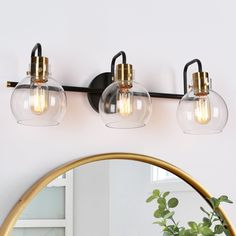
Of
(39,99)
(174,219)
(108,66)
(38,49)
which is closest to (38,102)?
(39,99)

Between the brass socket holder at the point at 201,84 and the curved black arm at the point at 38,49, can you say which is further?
the brass socket holder at the point at 201,84

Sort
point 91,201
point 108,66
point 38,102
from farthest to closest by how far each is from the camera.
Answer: point 108,66, point 91,201, point 38,102

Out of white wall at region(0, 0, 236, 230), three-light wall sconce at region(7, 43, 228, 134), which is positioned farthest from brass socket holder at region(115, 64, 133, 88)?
white wall at region(0, 0, 236, 230)

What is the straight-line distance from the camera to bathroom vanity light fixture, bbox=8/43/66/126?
3.79 feet

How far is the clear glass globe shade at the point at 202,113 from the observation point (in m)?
1.31

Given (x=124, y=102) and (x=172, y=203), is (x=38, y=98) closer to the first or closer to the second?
(x=124, y=102)

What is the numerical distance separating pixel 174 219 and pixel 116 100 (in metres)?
0.40

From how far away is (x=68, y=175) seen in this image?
1.26 metres

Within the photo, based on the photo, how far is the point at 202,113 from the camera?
1307 millimetres

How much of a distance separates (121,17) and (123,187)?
20.1 inches

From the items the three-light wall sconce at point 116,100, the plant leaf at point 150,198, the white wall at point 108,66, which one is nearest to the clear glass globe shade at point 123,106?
the three-light wall sconce at point 116,100

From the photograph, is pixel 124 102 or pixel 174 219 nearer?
pixel 124 102

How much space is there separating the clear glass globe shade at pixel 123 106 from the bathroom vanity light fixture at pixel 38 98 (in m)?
0.11

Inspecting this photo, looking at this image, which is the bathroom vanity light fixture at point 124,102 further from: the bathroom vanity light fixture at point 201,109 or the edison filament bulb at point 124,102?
the bathroom vanity light fixture at point 201,109
